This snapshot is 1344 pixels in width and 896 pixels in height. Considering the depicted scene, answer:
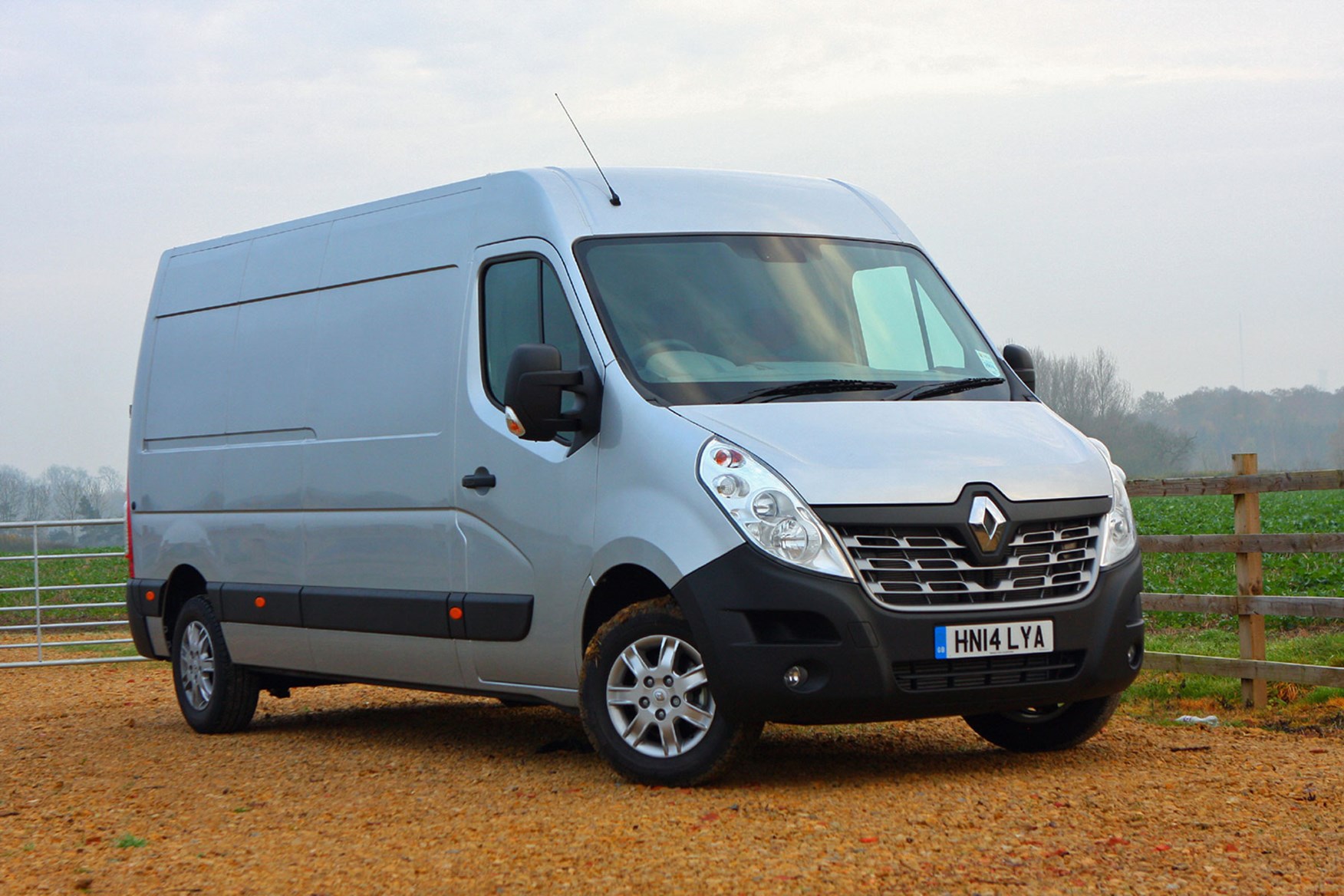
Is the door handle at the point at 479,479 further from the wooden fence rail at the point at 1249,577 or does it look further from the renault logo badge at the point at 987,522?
the wooden fence rail at the point at 1249,577

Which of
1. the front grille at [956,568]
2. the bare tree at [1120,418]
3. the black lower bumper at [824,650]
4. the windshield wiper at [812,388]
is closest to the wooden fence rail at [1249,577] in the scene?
the front grille at [956,568]

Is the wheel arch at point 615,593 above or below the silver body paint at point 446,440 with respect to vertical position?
below

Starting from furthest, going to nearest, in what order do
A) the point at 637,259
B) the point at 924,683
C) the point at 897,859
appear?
the point at 637,259, the point at 924,683, the point at 897,859

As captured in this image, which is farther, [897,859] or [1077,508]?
[1077,508]

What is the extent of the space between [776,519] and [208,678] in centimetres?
536

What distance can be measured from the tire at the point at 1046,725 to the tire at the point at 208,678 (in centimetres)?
465

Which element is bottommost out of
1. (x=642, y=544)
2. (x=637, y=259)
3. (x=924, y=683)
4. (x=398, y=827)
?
(x=398, y=827)

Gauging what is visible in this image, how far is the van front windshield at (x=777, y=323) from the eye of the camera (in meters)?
7.27

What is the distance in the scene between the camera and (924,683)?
6.66 m

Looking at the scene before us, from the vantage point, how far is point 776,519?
6492mm

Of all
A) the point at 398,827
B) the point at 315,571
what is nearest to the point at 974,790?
the point at 398,827

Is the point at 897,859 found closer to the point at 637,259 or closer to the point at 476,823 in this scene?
the point at 476,823

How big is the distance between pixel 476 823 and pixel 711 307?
8.32 feet

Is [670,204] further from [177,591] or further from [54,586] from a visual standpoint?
[54,586]
